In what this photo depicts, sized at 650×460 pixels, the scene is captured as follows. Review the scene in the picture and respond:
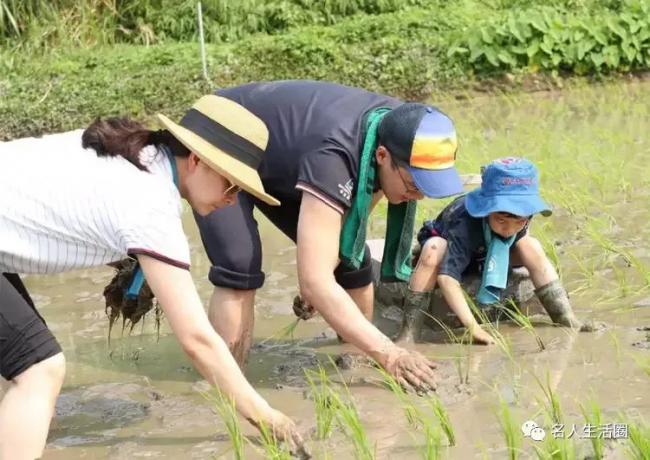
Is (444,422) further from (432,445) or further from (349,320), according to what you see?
(349,320)

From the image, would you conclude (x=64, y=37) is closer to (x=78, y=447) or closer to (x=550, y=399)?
(x=78, y=447)

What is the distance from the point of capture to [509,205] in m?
3.91

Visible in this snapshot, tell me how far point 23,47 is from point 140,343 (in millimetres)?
6574

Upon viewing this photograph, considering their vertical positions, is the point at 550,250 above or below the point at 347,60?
above

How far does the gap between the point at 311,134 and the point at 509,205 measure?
82 cm

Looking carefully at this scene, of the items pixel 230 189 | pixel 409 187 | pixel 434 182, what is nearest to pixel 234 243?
pixel 409 187

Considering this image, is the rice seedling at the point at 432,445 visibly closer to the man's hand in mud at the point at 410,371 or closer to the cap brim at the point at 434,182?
the man's hand in mud at the point at 410,371

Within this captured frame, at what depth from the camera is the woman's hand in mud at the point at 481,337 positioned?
12.8ft

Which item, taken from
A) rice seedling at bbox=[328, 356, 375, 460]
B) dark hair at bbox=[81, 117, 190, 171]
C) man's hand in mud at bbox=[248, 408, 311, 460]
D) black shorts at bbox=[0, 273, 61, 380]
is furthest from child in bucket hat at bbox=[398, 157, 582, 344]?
black shorts at bbox=[0, 273, 61, 380]

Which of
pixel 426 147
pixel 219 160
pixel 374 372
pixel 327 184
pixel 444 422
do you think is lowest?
pixel 374 372

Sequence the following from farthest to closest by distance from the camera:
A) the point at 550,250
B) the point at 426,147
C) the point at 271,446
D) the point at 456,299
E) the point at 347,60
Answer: the point at 347,60 < the point at 550,250 < the point at 456,299 < the point at 426,147 < the point at 271,446

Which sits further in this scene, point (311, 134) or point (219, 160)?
point (311, 134)

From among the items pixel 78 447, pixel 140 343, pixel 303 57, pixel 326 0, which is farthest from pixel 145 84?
pixel 78 447

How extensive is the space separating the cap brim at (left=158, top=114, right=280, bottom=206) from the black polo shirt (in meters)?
0.61
